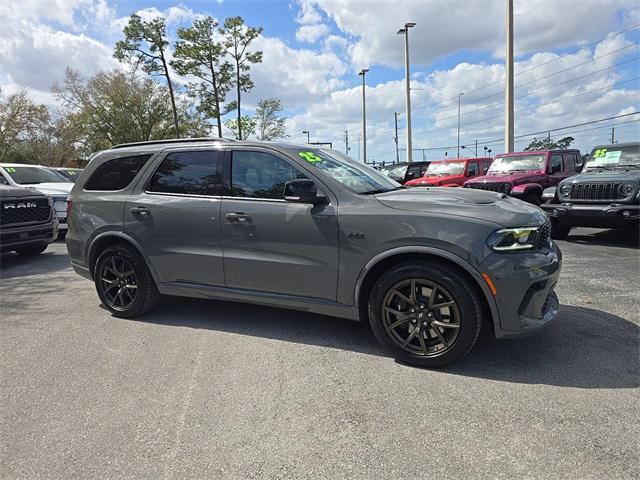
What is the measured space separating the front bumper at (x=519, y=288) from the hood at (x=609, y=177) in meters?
5.56

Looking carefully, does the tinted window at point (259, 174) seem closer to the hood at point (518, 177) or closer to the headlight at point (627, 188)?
the headlight at point (627, 188)

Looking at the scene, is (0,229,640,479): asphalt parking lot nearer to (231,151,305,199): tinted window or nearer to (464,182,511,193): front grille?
(231,151,305,199): tinted window

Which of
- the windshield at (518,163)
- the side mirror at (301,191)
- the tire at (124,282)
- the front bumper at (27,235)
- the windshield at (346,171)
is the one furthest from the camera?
the windshield at (518,163)

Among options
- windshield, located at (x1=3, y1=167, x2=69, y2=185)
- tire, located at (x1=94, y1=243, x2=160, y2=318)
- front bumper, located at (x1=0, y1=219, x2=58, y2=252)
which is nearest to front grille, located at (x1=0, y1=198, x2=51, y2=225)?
front bumper, located at (x1=0, y1=219, x2=58, y2=252)

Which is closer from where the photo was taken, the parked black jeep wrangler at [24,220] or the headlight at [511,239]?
the headlight at [511,239]

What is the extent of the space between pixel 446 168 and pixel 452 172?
0.39m

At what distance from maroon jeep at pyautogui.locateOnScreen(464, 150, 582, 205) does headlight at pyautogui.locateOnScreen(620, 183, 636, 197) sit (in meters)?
3.25

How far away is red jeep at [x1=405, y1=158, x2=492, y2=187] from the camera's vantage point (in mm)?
15539

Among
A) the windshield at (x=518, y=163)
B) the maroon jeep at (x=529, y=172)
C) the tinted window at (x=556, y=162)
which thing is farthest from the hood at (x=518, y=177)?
the tinted window at (x=556, y=162)

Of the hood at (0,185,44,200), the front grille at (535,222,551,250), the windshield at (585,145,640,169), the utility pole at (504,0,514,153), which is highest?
the utility pole at (504,0,514,153)

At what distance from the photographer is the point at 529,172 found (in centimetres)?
1173

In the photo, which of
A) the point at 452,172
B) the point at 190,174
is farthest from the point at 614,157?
the point at 190,174

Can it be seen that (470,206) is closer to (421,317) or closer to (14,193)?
(421,317)

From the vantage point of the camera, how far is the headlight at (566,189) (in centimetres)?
817
